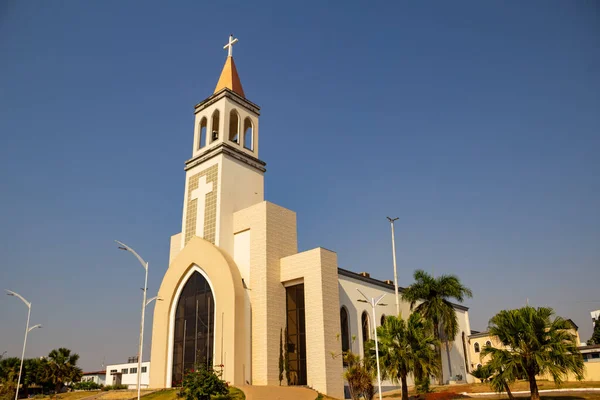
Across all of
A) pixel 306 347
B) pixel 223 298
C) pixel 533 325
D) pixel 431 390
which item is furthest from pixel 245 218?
pixel 533 325

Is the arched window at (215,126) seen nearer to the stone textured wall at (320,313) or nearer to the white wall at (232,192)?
the white wall at (232,192)

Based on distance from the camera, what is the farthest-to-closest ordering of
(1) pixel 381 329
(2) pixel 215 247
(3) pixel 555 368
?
(2) pixel 215 247 < (1) pixel 381 329 < (3) pixel 555 368

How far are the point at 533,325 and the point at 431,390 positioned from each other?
12.2 meters

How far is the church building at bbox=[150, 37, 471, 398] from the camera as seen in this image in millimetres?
35969

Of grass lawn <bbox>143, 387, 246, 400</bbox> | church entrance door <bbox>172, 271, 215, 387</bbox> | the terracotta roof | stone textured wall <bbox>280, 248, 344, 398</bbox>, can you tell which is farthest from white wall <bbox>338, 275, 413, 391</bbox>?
the terracotta roof

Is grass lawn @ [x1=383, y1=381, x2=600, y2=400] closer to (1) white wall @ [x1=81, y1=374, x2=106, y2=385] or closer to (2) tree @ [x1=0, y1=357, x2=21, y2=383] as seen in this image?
(2) tree @ [x1=0, y1=357, x2=21, y2=383]

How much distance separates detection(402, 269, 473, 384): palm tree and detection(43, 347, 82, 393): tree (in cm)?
3534

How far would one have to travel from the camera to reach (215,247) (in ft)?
131

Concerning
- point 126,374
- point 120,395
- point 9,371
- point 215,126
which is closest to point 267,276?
point 120,395

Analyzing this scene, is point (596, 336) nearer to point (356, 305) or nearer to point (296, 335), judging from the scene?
point (356, 305)

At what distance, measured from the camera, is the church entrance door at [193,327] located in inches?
1503

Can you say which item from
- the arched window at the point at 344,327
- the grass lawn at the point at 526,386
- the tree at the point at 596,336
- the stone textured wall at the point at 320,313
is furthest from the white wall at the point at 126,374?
the tree at the point at 596,336

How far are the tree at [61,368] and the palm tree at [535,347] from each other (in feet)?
144

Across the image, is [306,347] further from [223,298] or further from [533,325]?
[533,325]
